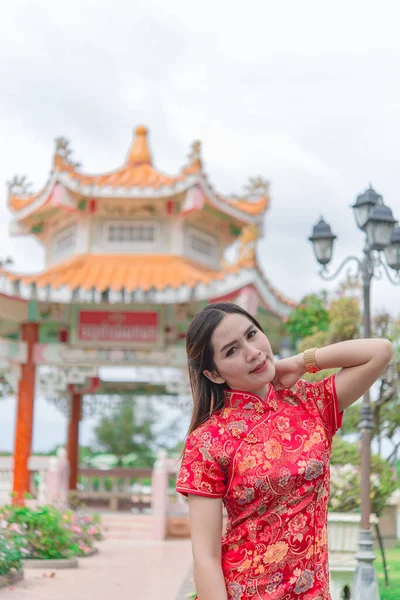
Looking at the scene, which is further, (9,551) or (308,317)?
(308,317)

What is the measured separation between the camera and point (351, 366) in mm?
2451

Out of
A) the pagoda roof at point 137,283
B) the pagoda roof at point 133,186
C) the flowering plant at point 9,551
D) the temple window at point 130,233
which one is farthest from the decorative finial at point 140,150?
the flowering plant at point 9,551

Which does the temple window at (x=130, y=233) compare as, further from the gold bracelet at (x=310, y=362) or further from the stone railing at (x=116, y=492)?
the gold bracelet at (x=310, y=362)

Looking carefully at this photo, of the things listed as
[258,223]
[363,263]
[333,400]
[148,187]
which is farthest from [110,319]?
[333,400]

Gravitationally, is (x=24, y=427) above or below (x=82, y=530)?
above

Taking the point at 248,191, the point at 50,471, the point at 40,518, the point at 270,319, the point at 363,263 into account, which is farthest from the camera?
the point at 248,191

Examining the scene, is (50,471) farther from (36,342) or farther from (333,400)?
(333,400)

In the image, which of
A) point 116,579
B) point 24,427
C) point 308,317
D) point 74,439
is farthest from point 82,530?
point 74,439

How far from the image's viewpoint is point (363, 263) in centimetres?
815

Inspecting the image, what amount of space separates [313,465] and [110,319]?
13226 mm

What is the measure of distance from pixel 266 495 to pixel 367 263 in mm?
6178

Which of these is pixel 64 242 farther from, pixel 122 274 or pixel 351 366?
pixel 351 366

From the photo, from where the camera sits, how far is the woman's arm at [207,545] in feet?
6.98

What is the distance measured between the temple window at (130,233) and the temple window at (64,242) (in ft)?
2.34
